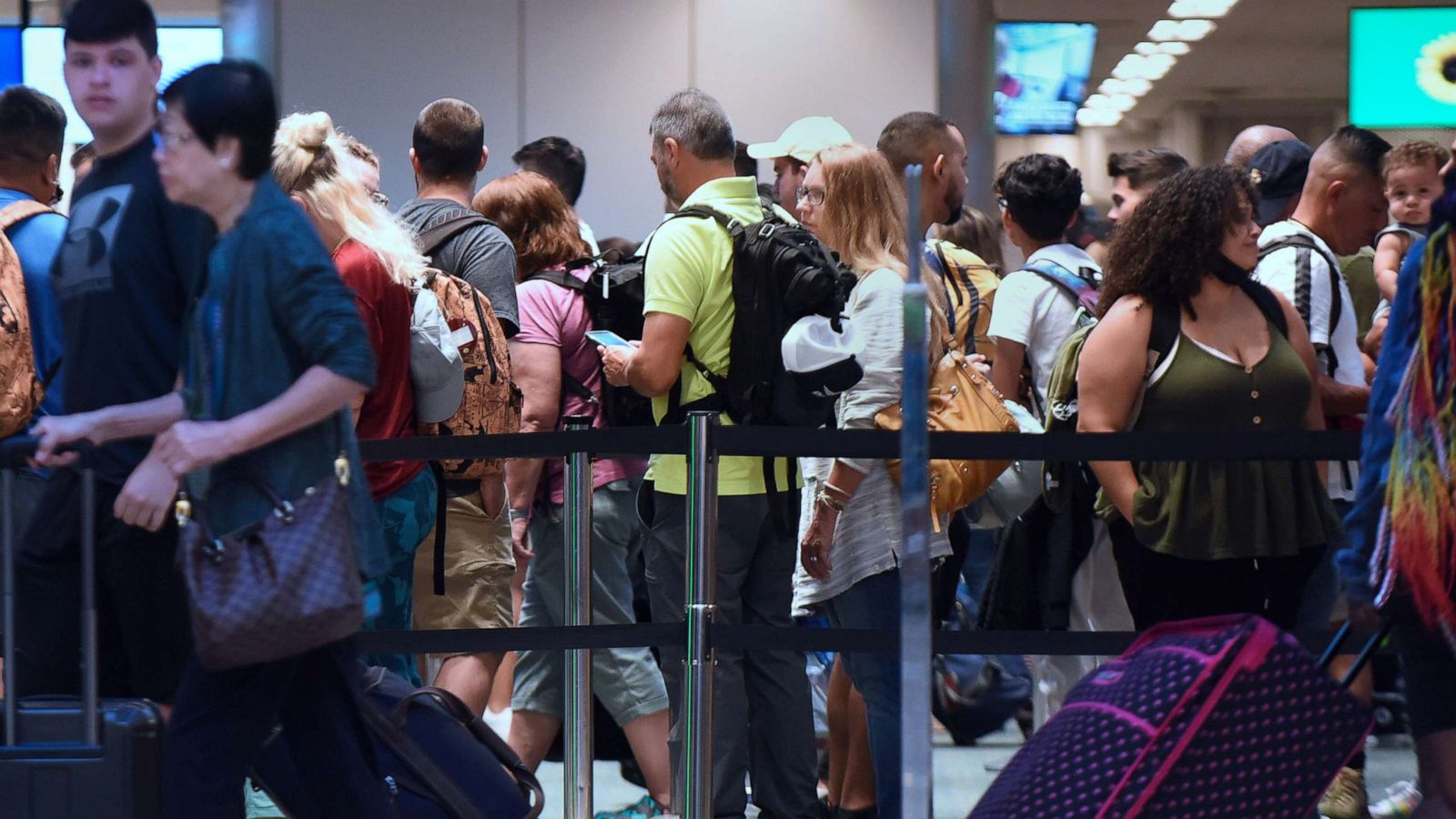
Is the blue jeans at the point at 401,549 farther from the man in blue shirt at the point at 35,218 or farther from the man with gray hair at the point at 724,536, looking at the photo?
the man in blue shirt at the point at 35,218

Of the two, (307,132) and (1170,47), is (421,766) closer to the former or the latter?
(307,132)

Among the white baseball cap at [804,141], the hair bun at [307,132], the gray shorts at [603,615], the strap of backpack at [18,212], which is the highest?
the white baseball cap at [804,141]

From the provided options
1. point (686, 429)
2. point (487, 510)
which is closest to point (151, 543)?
point (686, 429)

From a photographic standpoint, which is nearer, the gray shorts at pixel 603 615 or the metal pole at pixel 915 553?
the metal pole at pixel 915 553

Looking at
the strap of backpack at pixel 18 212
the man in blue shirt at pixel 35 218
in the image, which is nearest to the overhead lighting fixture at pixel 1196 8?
the man in blue shirt at pixel 35 218

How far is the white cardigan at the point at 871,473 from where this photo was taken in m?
4.72

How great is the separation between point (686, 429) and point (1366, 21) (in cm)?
713

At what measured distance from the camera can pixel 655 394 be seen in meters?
5.05

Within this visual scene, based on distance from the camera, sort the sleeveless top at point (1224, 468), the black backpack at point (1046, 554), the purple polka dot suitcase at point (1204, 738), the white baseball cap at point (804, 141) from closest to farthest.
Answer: the purple polka dot suitcase at point (1204, 738), the sleeveless top at point (1224, 468), the black backpack at point (1046, 554), the white baseball cap at point (804, 141)

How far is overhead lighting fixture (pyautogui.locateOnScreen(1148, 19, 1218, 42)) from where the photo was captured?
10070mm

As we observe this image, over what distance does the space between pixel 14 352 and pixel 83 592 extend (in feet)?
5.53

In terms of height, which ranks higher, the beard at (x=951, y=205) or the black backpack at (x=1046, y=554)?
the beard at (x=951, y=205)

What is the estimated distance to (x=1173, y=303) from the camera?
4.59 metres

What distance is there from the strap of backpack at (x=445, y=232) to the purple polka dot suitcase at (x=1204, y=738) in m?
2.98
